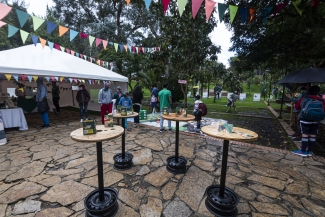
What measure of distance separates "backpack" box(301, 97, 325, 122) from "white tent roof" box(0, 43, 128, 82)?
7203 millimetres

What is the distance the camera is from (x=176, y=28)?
728 centimetres

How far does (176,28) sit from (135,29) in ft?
31.2

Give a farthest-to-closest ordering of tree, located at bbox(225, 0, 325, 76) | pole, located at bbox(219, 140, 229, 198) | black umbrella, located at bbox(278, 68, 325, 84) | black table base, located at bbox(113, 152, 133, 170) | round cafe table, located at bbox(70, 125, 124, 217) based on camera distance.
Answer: tree, located at bbox(225, 0, 325, 76) → black umbrella, located at bbox(278, 68, 325, 84) → black table base, located at bbox(113, 152, 133, 170) → pole, located at bbox(219, 140, 229, 198) → round cafe table, located at bbox(70, 125, 124, 217)

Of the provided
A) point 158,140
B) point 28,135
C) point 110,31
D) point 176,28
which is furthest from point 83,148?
point 110,31

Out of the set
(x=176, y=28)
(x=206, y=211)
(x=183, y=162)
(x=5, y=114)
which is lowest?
(x=206, y=211)

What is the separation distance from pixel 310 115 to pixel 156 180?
360 centimetres

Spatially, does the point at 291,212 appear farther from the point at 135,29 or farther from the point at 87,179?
the point at 135,29

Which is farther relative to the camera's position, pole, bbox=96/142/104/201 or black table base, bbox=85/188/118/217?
pole, bbox=96/142/104/201

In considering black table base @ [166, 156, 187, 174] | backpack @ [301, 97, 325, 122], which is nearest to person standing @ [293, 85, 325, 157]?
backpack @ [301, 97, 325, 122]

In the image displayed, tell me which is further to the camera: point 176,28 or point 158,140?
point 176,28

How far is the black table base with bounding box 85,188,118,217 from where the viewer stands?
6.34 ft

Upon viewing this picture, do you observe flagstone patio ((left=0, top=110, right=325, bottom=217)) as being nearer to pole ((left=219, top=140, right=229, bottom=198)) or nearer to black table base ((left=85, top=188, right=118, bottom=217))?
black table base ((left=85, top=188, right=118, bottom=217))

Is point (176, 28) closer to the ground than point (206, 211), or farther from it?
farther from it

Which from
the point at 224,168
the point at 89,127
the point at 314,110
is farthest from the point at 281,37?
the point at 89,127
